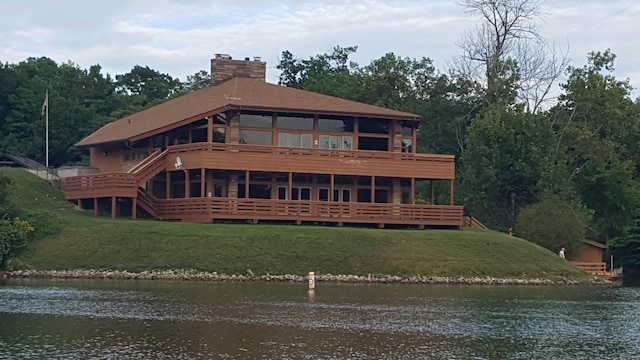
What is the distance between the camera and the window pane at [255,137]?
58938 millimetres

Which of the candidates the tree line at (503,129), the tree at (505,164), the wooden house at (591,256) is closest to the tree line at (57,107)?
the tree line at (503,129)

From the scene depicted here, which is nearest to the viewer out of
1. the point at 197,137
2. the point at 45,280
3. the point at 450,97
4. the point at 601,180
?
the point at 45,280

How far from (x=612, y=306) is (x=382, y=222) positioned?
19.7 metres

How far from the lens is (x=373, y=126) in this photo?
2429 inches

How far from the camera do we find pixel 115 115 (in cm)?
8600

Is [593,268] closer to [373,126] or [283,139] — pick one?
[373,126]

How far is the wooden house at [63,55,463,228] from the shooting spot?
56000mm

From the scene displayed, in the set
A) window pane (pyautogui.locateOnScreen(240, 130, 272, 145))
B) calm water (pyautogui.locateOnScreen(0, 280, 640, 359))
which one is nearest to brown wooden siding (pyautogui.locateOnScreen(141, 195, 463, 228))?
window pane (pyautogui.locateOnScreen(240, 130, 272, 145))

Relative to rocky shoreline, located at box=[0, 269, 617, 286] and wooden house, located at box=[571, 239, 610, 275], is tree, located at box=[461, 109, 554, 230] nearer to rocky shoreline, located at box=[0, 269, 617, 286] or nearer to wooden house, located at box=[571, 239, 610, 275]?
wooden house, located at box=[571, 239, 610, 275]

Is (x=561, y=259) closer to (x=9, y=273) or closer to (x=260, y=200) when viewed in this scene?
(x=260, y=200)

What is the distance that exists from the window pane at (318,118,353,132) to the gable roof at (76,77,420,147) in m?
0.91

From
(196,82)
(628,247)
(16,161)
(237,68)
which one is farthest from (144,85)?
(628,247)

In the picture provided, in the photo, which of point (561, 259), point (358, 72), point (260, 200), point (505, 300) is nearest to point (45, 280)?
point (260, 200)

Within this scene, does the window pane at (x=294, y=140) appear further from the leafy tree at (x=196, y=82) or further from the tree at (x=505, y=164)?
the leafy tree at (x=196, y=82)
